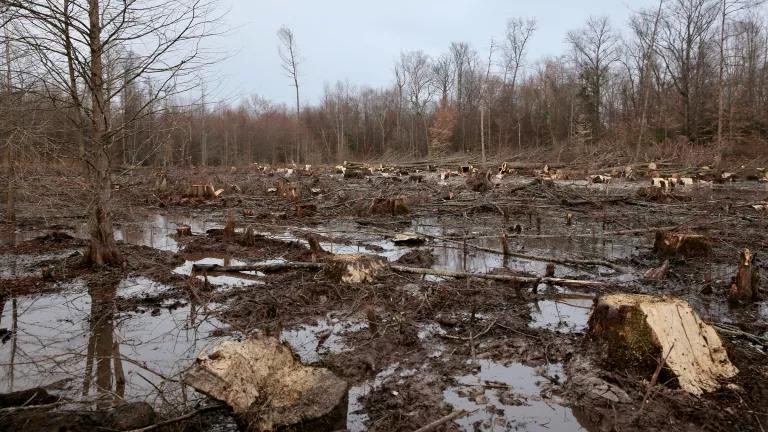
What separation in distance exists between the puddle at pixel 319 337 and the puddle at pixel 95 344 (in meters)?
0.82

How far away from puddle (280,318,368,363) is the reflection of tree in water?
148 cm

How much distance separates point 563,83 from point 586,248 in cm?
4424

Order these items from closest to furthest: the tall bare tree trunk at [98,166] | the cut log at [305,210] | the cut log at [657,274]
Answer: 1. the cut log at [657,274]
2. the tall bare tree trunk at [98,166]
3. the cut log at [305,210]

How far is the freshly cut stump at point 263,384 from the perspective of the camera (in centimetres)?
338

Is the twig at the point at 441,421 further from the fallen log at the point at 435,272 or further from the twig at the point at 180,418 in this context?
the fallen log at the point at 435,272

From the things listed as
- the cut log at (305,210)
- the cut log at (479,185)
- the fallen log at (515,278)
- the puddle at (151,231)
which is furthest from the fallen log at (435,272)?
the cut log at (479,185)

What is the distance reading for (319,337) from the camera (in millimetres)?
5016

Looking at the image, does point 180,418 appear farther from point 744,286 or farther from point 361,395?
point 744,286

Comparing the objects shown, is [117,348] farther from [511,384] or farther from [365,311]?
[511,384]

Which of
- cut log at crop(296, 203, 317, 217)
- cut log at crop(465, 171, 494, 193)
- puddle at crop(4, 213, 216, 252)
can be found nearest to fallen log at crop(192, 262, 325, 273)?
puddle at crop(4, 213, 216, 252)

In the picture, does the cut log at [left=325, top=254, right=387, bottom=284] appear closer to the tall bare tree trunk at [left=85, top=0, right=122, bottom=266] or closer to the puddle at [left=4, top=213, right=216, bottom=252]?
the tall bare tree trunk at [left=85, top=0, right=122, bottom=266]

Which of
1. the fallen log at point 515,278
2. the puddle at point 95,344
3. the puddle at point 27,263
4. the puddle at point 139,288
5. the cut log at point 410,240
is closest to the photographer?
the puddle at point 95,344

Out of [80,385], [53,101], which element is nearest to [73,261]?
[53,101]

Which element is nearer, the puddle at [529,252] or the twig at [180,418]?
the twig at [180,418]
